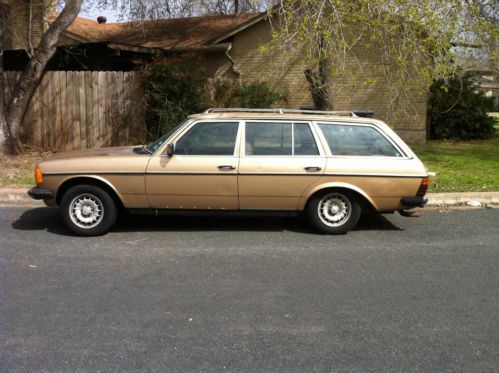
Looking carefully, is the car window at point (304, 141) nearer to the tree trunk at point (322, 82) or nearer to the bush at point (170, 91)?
the tree trunk at point (322, 82)

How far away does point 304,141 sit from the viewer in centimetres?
701

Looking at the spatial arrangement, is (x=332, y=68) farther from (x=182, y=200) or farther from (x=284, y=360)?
(x=284, y=360)

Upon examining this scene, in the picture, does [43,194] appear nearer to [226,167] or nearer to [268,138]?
[226,167]

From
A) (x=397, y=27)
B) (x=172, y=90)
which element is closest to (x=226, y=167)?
(x=397, y=27)

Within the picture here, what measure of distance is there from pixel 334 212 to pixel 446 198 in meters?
2.98

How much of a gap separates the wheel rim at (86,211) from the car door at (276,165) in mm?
1733

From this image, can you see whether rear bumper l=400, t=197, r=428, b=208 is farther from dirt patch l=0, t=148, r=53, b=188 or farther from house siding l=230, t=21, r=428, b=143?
house siding l=230, t=21, r=428, b=143

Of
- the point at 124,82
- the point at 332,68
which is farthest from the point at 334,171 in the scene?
the point at 124,82

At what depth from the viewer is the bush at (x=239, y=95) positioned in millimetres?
14172

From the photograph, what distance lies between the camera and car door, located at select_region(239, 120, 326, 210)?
267 inches

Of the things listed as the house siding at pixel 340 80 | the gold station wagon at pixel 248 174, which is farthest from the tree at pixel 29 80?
the house siding at pixel 340 80

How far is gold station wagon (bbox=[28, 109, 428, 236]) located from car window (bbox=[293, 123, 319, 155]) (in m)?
0.01

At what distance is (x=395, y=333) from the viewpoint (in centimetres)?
418

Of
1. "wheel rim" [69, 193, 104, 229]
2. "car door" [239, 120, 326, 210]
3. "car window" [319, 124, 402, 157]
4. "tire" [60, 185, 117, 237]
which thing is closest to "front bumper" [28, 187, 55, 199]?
"tire" [60, 185, 117, 237]
